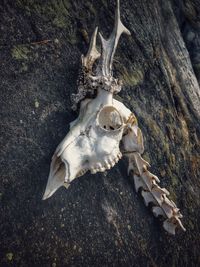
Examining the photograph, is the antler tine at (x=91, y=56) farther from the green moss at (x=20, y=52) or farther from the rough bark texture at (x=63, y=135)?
the green moss at (x=20, y=52)

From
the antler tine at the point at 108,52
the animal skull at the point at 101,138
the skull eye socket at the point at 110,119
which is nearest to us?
the animal skull at the point at 101,138

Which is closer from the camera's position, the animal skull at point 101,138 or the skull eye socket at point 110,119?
the animal skull at point 101,138

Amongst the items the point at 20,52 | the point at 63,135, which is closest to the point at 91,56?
the point at 20,52

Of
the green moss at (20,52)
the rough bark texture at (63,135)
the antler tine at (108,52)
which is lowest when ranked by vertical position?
the rough bark texture at (63,135)

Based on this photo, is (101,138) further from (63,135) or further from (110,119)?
(63,135)

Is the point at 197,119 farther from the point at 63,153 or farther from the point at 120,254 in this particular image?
the point at 63,153

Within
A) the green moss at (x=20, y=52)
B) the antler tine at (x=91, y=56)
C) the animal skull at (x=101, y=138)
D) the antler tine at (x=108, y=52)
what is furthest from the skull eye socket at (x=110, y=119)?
the green moss at (x=20, y=52)

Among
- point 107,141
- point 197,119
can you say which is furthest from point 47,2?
point 197,119
